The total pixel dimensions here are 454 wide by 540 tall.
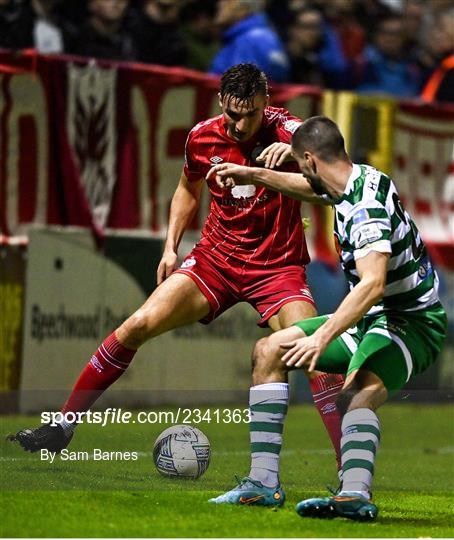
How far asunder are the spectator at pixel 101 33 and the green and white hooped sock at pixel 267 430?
654 cm

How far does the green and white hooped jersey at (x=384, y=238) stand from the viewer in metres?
6.77

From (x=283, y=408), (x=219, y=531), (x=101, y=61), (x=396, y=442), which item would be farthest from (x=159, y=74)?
(x=219, y=531)

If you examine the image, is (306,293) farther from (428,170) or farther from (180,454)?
(428,170)

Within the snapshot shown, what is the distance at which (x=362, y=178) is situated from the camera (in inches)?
273

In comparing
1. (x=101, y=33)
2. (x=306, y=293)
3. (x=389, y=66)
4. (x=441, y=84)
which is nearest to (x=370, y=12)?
(x=389, y=66)

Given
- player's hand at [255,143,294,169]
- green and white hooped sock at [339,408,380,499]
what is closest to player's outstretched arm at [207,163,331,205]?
player's hand at [255,143,294,169]

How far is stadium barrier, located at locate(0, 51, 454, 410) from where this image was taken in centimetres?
1177

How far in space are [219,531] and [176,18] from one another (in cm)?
848

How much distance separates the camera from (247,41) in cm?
1410

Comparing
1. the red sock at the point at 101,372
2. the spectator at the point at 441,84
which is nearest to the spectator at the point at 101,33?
the spectator at the point at 441,84

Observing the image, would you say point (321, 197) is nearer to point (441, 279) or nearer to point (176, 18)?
point (176, 18)

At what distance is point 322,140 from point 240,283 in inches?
74.0

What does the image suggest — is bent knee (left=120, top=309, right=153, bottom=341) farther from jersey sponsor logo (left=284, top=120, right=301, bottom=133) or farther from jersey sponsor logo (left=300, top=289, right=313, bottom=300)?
jersey sponsor logo (left=284, top=120, right=301, bottom=133)

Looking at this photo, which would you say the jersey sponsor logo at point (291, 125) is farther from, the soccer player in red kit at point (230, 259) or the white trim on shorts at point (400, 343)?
the white trim on shorts at point (400, 343)
